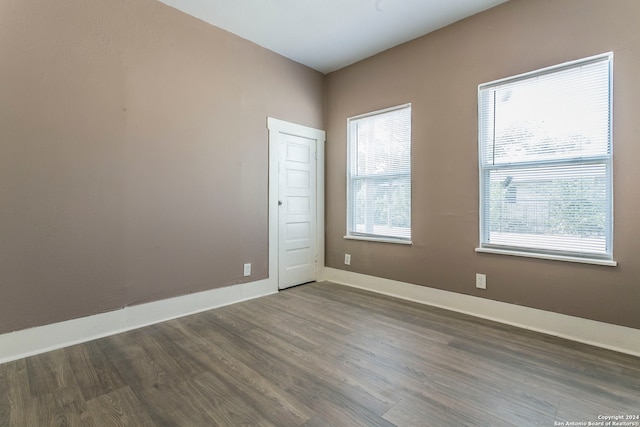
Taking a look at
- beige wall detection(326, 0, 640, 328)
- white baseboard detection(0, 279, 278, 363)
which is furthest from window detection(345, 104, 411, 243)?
white baseboard detection(0, 279, 278, 363)

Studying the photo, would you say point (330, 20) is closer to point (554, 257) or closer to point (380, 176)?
point (380, 176)

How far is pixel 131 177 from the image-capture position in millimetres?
2574

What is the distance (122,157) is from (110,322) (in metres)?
1.36

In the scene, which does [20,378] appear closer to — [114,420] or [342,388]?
[114,420]

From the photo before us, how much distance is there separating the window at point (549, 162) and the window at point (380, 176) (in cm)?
82

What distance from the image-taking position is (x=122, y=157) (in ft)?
8.28

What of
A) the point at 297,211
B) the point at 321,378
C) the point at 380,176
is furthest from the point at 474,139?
the point at 321,378

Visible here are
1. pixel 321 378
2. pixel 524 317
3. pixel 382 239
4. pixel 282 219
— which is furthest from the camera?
pixel 282 219

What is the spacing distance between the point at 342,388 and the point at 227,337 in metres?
1.09

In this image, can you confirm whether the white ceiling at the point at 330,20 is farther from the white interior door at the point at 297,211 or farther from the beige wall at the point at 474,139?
the white interior door at the point at 297,211

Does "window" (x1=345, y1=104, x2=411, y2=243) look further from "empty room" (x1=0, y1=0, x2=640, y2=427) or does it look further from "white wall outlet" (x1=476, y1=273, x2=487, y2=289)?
"white wall outlet" (x1=476, y1=273, x2=487, y2=289)

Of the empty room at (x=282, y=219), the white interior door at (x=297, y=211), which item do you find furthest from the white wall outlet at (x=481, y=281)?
the white interior door at (x=297, y=211)

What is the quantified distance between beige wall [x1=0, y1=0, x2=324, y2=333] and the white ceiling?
210 millimetres

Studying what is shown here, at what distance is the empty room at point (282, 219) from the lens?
1749 mm
